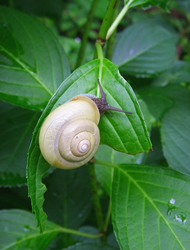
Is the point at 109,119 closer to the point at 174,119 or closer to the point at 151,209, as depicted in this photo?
the point at 151,209

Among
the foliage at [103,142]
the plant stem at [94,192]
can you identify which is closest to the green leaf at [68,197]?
the foliage at [103,142]

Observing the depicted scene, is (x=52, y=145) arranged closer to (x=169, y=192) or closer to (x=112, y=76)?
(x=112, y=76)

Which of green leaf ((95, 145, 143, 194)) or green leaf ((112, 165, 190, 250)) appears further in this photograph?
green leaf ((95, 145, 143, 194))

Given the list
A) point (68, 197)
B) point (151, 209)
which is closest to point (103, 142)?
point (151, 209)

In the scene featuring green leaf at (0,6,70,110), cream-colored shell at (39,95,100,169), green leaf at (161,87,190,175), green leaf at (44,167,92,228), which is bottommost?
green leaf at (44,167,92,228)

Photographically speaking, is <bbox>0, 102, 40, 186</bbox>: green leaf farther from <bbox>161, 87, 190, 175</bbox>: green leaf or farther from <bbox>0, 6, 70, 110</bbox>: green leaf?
<bbox>161, 87, 190, 175</bbox>: green leaf

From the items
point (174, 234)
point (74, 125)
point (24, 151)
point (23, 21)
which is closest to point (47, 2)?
point (23, 21)

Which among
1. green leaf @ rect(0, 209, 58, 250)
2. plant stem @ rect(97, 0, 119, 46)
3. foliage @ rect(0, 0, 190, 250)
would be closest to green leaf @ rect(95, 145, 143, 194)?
foliage @ rect(0, 0, 190, 250)
